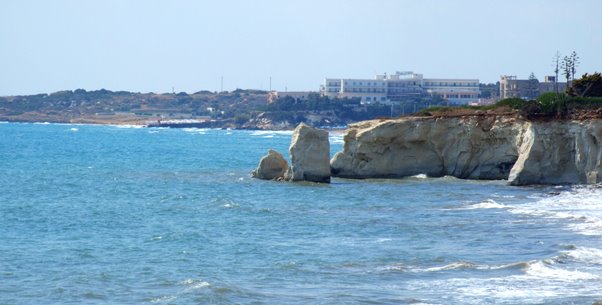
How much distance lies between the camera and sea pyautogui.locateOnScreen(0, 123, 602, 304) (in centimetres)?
2167

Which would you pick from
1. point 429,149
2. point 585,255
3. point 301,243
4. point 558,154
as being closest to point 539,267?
point 585,255

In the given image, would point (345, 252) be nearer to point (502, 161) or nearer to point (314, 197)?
point (314, 197)

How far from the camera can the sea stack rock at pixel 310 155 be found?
157 feet

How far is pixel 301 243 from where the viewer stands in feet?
94.3

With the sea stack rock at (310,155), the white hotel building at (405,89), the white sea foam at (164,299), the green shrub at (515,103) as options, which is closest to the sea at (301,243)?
the white sea foam at (164,299)

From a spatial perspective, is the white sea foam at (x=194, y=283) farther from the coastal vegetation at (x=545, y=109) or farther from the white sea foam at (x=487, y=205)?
the coastal vegetation at (x=545, y=109)

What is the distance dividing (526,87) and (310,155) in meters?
97.9

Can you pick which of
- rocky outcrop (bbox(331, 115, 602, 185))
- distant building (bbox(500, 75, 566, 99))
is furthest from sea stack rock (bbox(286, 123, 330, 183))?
distant building (bbox(500, 75, 566, 99))

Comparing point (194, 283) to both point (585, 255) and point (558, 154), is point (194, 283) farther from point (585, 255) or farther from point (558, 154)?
point (558, 154)

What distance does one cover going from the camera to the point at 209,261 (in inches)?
1005

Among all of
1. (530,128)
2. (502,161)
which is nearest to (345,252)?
(530,128)

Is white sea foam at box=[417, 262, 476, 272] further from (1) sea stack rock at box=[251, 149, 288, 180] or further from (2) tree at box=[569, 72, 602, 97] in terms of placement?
(2) tree at box=[569, 72, 602, 97]

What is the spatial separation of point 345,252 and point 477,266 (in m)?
3.66

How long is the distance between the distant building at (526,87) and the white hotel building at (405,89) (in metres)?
28.5
